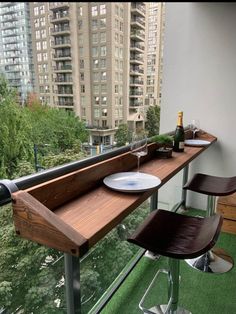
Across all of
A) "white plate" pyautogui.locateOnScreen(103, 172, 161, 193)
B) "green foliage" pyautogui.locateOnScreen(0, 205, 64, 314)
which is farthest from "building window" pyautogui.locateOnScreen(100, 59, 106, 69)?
"green foliage" pyautogui.locateOnScreen(0, 205, 64, 314)

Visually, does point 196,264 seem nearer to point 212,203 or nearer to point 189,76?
point 212,203

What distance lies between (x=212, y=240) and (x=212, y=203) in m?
1.12

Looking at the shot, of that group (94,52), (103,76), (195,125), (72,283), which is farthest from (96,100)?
(72,283)

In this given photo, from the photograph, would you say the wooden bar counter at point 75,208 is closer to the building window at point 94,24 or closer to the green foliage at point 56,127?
the green foliage at point 56,127

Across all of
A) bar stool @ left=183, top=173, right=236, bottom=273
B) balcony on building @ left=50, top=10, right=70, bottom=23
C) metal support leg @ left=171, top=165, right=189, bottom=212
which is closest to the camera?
balcony on building @ left=50, top=10, right=70, bottom=23

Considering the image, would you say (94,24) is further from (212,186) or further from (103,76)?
(212,186)

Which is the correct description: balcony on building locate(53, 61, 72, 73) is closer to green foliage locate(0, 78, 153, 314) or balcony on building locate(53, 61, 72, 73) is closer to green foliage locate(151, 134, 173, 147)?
green foliage locate(0, 78, 153, 314)

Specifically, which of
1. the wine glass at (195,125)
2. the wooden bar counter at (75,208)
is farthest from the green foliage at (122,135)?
the wine glass at (195,125)

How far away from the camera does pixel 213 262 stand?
6.73ft

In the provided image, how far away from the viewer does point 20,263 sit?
1438mm

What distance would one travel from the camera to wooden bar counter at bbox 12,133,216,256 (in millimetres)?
762

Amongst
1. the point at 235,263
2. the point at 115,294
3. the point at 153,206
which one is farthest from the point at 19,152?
the point at 235,263

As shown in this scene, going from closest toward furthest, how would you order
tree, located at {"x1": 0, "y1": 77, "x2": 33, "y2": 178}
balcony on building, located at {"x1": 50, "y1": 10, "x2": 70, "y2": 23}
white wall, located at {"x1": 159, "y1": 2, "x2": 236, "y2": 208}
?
balcony on building, located at {"x1": 50, "y1": 10, "x2": 70, "y2": 23} < white wall, located at {"x1": 159, "y1": 2, "x2": 236, "y2": 208} < tree, located at {"x1": 0, "y1": 77, "x2": 33, "y2": 178}

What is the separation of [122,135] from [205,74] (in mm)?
1578
